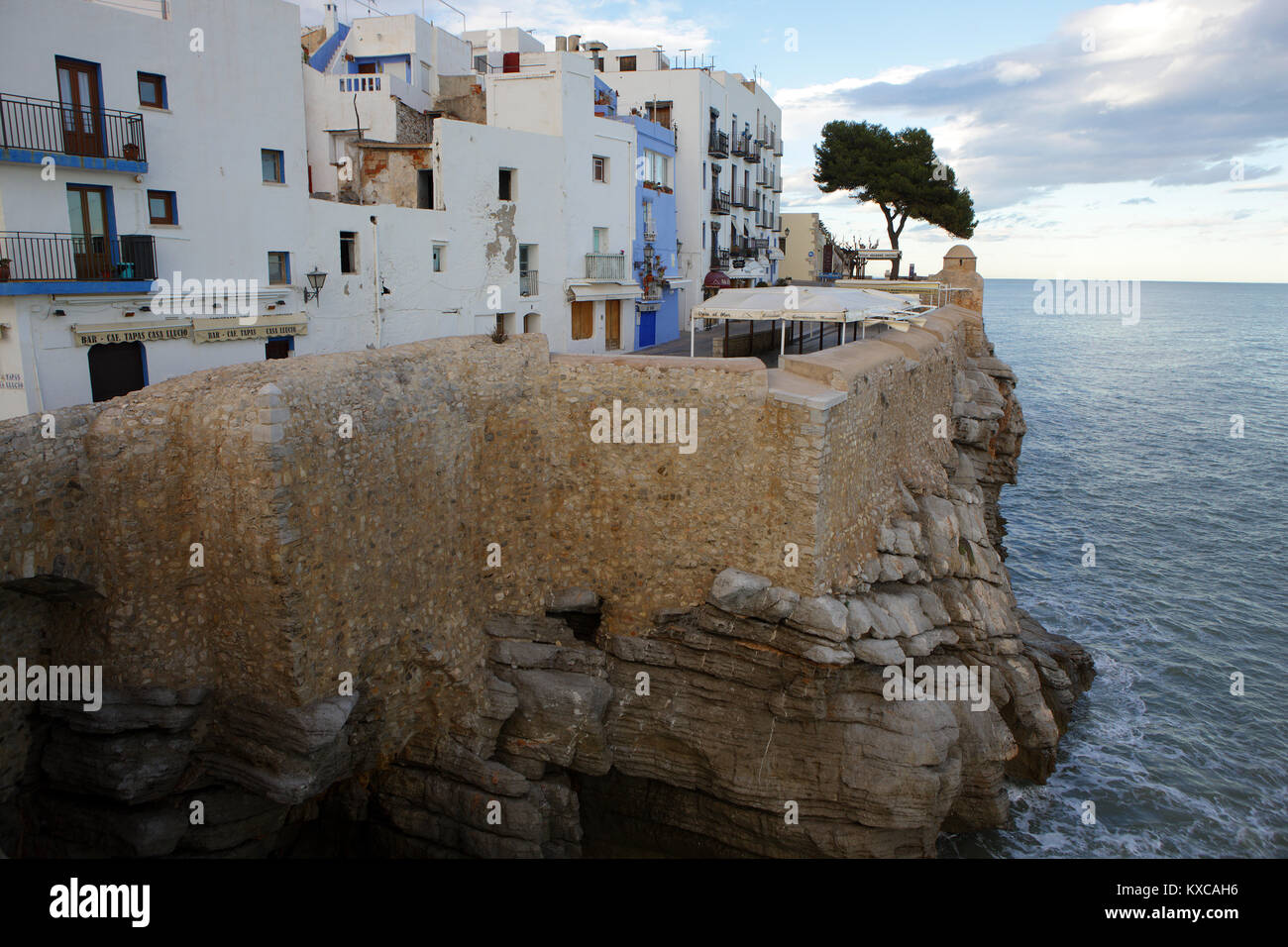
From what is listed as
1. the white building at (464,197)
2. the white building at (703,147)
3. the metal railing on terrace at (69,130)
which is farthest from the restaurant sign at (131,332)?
the white building at (703,147)

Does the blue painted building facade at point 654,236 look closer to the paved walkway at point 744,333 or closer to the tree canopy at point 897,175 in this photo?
the paved walkway at point 744,333

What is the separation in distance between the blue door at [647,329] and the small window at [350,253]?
13.4 m

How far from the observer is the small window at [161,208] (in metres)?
18.7

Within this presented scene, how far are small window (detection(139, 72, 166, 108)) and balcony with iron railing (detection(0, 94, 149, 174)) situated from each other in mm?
532

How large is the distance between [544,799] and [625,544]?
4.61 metres

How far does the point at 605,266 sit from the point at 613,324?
2.54m

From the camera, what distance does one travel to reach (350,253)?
76.4 ft

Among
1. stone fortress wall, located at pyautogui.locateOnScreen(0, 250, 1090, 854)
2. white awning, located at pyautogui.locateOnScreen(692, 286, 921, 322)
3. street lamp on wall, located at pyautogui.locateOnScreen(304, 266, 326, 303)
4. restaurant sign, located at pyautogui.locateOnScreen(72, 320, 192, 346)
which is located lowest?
stone fortress wall, located at pyautogui.locateOnScreen(0, 250, 1090, 854)

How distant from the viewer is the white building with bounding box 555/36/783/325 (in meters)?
41.1

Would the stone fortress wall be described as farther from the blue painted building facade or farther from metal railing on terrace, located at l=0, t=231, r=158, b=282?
the blue painted building facade

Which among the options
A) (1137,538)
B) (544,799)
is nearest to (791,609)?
(544,799)

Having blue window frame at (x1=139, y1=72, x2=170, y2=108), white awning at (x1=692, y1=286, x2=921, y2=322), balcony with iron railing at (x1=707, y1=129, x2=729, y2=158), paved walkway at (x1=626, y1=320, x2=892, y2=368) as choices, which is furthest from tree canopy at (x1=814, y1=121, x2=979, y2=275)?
blue window frame at (x1=139, y1=72, x2=170, y2=108)

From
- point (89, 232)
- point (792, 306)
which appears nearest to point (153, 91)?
point (89, 232)

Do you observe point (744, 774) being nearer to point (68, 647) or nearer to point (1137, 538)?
point (68, 647)
